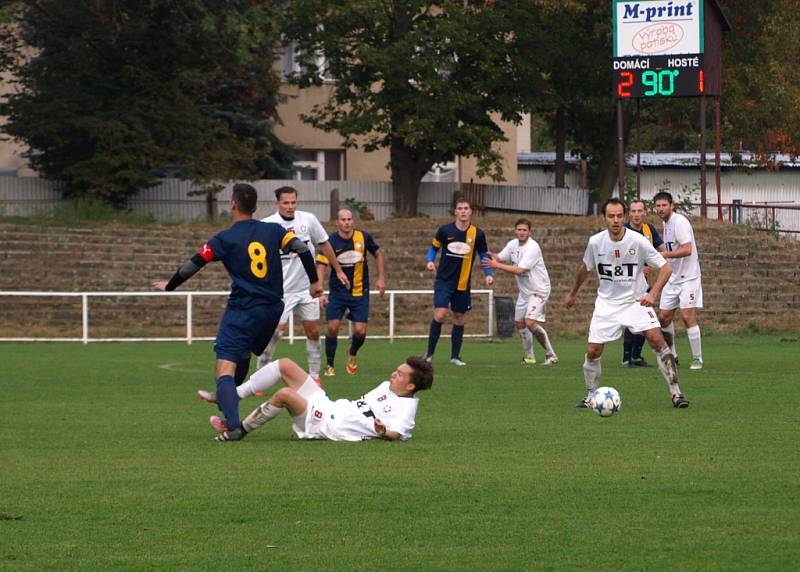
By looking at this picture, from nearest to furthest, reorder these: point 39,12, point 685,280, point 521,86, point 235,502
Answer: point 235,502 < point 685,280 < point 39,12 < point 521,86

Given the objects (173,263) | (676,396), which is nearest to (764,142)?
(173,263)

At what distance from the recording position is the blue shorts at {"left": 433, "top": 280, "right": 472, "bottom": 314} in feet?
71.3

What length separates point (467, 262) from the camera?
21703 millimetres

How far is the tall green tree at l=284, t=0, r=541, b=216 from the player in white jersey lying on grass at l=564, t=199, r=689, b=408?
3047 centimetres

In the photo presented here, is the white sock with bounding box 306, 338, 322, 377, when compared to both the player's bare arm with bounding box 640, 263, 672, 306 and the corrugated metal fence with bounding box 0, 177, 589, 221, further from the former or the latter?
the corrugated metal fence with bounding box 0, 177, 589, 221

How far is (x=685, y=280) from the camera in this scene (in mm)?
20625

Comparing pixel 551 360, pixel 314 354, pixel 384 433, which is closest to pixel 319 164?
pixel 551 360

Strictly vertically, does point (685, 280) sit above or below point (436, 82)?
below

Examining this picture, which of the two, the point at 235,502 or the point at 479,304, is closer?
the point at 235,502

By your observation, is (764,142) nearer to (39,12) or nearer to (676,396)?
(39,12)

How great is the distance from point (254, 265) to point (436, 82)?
33.7m

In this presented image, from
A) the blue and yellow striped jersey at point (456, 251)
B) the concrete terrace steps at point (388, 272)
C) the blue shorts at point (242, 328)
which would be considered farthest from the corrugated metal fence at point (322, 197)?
the blue shorts at point (242, 328)

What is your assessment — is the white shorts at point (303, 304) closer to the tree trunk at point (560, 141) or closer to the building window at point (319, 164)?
the tree trunk at point (560, 141)

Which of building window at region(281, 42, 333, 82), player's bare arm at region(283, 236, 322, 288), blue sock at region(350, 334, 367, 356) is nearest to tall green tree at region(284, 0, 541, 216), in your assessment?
building window at region(281, 42, 333, 82)
